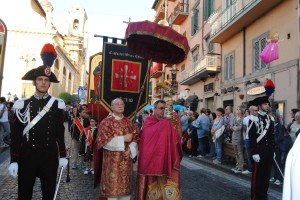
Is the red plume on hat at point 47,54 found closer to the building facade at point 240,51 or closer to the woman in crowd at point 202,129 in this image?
the building facade at point 240,51

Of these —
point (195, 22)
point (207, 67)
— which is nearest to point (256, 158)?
point (207, 67)

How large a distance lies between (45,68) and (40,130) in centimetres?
80

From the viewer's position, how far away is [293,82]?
38.5ft

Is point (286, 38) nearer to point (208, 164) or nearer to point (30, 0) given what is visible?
point (208, 164)

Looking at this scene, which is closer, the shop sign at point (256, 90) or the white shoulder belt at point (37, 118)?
the white shoulder belt at point (37, 118)

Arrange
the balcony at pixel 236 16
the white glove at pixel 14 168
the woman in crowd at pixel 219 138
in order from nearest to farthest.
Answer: the white glove at pixel 14 168, the woman in crowd at pixel 219 138, the balcony at pixel 236 16

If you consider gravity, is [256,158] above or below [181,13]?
below

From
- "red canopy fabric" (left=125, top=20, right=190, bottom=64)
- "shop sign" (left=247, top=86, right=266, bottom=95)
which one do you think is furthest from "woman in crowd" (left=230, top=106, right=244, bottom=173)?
"shop sign" (left=247, top=86, right=266, bottom=95)

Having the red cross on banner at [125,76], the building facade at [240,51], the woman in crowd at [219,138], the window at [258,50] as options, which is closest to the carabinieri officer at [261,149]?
the building facade at [240,51]

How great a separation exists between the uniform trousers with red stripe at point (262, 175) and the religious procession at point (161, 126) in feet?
0.06

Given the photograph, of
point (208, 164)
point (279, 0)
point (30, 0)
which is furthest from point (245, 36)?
point (30, 0)

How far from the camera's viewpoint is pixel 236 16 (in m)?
15.0

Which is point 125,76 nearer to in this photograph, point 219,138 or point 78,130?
point 78,130

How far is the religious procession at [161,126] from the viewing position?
3.73 metres
